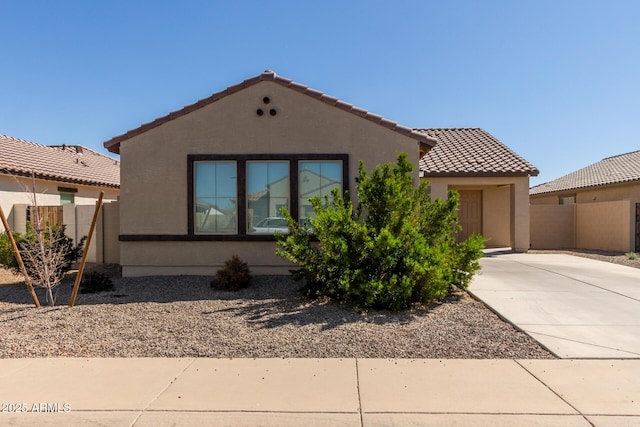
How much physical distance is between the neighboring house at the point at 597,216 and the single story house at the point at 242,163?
1035cm

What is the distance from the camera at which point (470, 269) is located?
24.0 feet

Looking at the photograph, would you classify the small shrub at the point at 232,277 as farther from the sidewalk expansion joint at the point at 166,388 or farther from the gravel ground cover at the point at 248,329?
the sidewalk expansion joint at the point at 166,388

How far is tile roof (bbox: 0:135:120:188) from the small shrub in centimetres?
940

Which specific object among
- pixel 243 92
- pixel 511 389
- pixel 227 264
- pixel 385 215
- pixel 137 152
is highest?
pixel 243 92

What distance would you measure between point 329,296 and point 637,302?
526 centimetres

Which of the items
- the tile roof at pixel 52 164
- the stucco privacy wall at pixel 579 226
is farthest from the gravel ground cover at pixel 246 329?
the stucco privacy wall at pixel 579 226

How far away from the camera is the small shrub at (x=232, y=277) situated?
26.7 feet

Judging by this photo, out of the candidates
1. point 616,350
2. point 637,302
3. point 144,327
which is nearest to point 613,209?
point 637,302

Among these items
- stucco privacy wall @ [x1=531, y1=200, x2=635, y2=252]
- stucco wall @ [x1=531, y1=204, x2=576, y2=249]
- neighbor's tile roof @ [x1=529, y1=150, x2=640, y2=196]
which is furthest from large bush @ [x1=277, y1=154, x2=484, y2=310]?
neighbor's tile roof @ [x1=529, y1=150, x2=640, y2=196]

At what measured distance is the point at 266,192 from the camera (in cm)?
929

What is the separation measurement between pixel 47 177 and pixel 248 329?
41.2 ft

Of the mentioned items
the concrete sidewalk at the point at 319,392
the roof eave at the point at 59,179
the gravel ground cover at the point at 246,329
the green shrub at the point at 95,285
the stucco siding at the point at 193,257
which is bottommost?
the concrete sidewalk at the point at 319,392

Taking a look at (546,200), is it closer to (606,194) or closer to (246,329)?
(606,194)

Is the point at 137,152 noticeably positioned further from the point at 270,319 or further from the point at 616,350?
the point at 616,350
